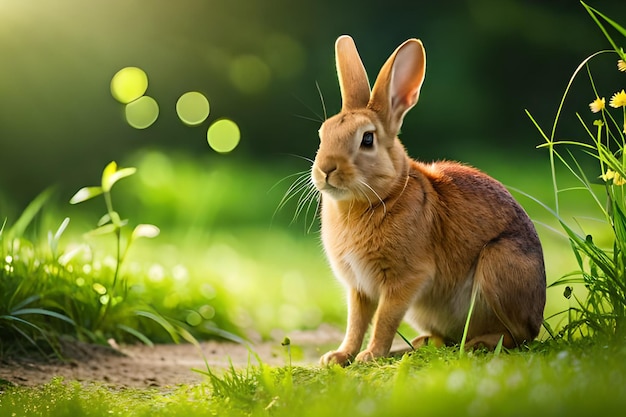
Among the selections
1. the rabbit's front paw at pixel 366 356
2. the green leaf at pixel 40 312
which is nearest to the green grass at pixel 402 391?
the rabbit's front paw at pixel 366 356

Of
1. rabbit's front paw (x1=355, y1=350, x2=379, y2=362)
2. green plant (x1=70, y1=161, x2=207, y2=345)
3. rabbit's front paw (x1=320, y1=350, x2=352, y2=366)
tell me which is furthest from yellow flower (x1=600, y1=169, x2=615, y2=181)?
green plant (x1=70, y1=161, x2=207, y2=345)

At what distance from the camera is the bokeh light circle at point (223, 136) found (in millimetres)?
7344

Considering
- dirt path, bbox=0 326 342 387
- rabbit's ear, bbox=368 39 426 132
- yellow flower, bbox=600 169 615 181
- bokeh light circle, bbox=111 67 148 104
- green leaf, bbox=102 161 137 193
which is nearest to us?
yellow flower, bbox=600 169 615 181

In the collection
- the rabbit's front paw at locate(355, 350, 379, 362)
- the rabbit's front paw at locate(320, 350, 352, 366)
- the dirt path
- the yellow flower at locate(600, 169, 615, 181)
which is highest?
the yellow flower at locate(600, 169, 615, 181)

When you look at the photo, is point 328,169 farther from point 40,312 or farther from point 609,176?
point 40,312

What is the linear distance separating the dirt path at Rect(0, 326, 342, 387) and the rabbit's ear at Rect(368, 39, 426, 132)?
49.8 inches

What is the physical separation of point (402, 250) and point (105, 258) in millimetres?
2190

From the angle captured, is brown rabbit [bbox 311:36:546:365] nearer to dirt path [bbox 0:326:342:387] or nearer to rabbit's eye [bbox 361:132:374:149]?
rabbit's eye [bbox 361:132:374:149]

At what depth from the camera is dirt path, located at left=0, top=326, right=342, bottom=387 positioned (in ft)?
13.2

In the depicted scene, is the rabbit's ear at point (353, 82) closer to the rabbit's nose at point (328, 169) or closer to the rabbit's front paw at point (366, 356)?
A: the rabbit's nose at point (328, 169)

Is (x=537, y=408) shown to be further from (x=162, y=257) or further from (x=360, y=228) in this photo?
(x=162, y=257)

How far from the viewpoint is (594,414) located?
2008mm

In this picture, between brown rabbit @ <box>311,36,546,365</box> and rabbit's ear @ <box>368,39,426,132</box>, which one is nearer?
brown rabbit @ <box>311,36,546,365</box>

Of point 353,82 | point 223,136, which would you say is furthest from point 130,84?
point 353,82
